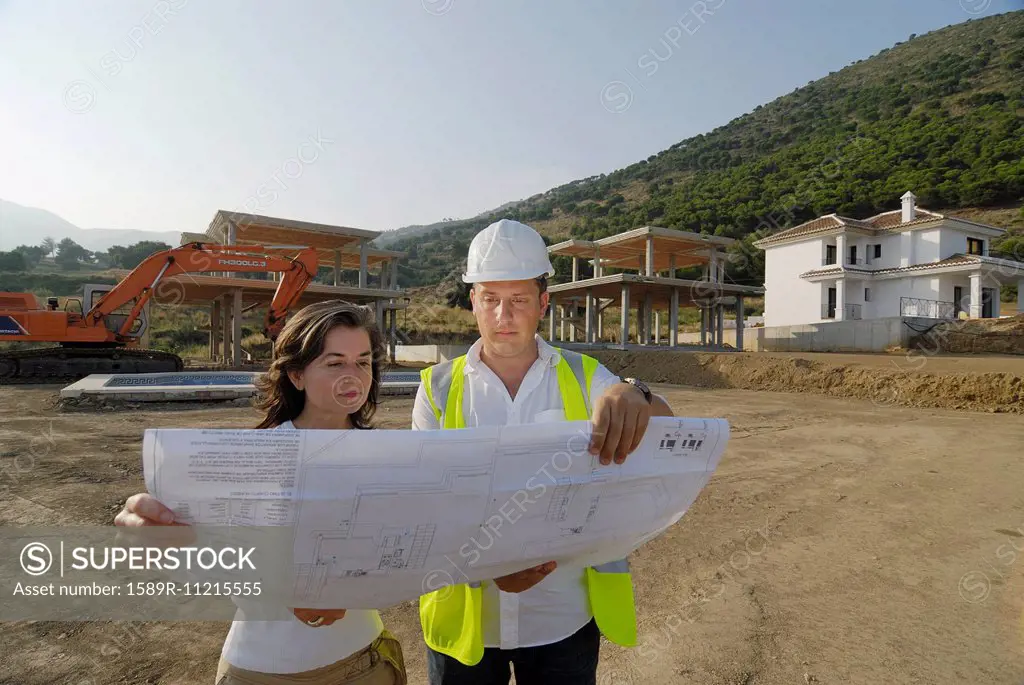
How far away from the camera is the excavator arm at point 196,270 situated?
1410 centimetres

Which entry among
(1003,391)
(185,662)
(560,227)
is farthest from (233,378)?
(560,227)

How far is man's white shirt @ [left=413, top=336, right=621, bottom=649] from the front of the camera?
1.47 m

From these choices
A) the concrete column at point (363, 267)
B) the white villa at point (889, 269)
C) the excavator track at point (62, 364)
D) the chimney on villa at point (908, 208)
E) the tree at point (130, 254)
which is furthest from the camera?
the tree at point (130, 254)

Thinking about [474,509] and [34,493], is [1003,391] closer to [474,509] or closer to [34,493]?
[474,509]

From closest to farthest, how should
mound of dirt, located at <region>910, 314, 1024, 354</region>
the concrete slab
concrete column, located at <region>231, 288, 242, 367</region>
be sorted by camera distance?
the concrete slab → concrete column, located at <region>231, 288, 242, 367</region> → mound of dirt, located at <region>910, 314, 1024, 354</region>

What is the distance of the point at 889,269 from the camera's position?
28.5m

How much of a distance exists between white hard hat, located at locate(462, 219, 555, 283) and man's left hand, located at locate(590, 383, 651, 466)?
491 millimetres

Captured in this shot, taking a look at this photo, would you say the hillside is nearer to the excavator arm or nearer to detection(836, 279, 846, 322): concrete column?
the excavator arm

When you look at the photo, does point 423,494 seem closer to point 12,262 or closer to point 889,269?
point 889,269

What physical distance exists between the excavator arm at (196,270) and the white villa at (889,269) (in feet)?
82.7

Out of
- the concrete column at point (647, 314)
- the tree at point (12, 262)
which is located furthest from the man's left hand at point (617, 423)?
the tree at point (12, 262)

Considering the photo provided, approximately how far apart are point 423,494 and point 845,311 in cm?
3255

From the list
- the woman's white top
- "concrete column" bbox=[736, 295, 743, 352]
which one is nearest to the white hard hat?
the woman's white top

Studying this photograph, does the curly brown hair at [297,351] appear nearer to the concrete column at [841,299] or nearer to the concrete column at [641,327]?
the concrete column at [641,327]
